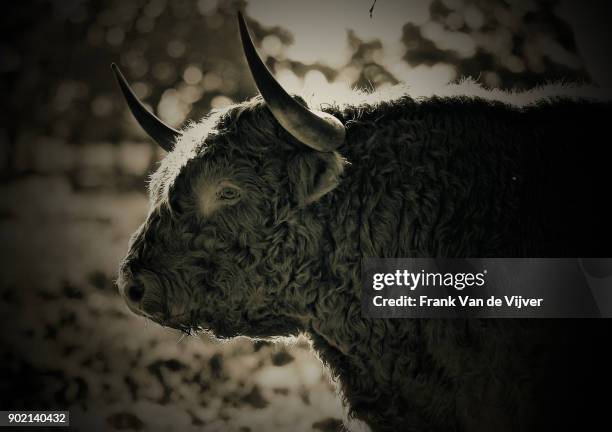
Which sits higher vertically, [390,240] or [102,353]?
[102,353]

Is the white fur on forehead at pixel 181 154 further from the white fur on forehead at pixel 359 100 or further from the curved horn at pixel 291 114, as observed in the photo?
the curved horn at pixel 291 114

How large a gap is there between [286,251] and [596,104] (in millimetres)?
1067

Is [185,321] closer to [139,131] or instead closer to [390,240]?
[390,240]

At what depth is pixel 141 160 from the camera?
298cm

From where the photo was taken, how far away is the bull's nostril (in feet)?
4.90

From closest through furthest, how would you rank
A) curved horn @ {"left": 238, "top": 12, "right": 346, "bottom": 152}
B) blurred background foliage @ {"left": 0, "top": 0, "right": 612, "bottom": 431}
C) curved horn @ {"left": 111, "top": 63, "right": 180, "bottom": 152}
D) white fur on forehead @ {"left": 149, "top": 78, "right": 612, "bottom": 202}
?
curved horn @ {"left": 238, "top": 12, "right": 346, "bottom": 152} < white fur on forehead @ {"left": 149, "top": 78, "right": 612, "bottom": 202} < curved horn @ {"left": 111, "top": 63, "right": 180, "bottom": 152} < blurred background foliage @ {"left": 0, "top": 0, "right": 612, "bottom": 431}

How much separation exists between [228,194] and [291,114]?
0.29m

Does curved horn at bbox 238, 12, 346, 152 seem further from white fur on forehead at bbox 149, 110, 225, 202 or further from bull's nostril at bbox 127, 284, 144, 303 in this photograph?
bull's nostril at bbox 127, 284, 144, 303

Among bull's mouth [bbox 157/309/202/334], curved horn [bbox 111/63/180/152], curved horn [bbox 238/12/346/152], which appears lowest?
bull's mouth [bbox 157/309/202/334]

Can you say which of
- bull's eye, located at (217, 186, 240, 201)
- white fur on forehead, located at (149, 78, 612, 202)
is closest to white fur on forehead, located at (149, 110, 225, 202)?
white fur on forehead, located at (149, 78, 612, 202)

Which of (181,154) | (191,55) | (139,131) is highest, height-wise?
(191,55)

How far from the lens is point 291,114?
4.61 feet

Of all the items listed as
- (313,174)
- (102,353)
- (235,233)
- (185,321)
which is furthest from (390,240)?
(102,353)

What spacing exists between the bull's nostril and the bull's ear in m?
0.48
